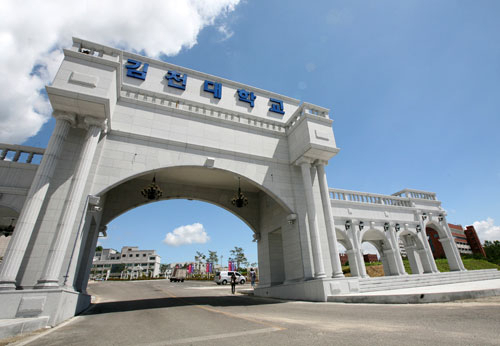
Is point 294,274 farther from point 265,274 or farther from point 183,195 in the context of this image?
point 183,195

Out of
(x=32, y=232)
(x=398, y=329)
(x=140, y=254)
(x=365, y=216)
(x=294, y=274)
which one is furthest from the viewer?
(x=140, y=254)

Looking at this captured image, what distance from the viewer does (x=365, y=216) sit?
22.3m

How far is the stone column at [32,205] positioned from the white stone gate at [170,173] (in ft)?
0.12

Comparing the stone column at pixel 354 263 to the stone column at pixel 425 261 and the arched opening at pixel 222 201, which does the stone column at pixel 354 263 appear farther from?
the stone column at pixel 425 261

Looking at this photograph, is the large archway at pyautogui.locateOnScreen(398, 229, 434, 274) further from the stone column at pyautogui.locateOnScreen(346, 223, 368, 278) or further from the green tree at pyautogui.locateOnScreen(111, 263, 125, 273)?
the green tree at pyautogui.locateOnScreen(111, 263, 125, 273)

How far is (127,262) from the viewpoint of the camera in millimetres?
99562

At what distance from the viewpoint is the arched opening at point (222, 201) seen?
15.5m

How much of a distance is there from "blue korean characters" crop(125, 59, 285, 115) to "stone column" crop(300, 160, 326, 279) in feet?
19.0

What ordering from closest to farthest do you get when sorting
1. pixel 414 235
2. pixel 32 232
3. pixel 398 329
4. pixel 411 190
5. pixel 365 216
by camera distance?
pixel 398 329, pixel 32 232, pixel 365 216, pixel 414 235, pixel 411 190

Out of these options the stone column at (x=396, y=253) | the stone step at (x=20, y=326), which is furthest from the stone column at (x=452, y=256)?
the stone step at (x=20, y=326)

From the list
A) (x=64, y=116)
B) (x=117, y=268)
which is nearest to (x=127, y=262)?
(x=117, y=268)

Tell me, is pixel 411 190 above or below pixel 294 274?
above

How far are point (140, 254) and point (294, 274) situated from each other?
→ 104m

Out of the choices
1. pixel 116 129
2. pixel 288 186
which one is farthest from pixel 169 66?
pixel 288 186
